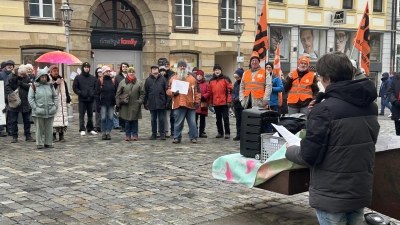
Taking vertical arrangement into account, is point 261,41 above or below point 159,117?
above

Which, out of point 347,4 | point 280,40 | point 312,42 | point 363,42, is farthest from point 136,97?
point 347,4

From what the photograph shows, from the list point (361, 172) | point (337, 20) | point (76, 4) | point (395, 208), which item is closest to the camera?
point (361, 172)

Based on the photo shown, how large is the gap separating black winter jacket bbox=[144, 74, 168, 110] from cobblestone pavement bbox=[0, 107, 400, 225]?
158cm

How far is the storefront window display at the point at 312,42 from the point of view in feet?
94.8

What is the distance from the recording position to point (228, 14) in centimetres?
2519

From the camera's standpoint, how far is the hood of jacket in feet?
10.4

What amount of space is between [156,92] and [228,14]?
1455 cm

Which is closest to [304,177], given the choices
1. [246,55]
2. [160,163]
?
[160,163]

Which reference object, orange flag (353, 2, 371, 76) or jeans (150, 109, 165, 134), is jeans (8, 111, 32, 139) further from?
orange flag (353, 2, 371, 76)

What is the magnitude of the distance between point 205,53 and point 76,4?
7058 millimetres

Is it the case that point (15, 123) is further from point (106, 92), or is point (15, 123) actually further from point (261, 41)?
point (261, 41)

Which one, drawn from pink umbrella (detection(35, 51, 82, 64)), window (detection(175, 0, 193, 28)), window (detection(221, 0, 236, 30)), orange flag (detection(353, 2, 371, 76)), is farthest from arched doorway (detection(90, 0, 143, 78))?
orange flag (detection(353, 2, 371, 76))

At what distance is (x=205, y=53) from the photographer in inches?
959

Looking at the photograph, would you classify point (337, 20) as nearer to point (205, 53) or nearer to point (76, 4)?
point (205, 53)
